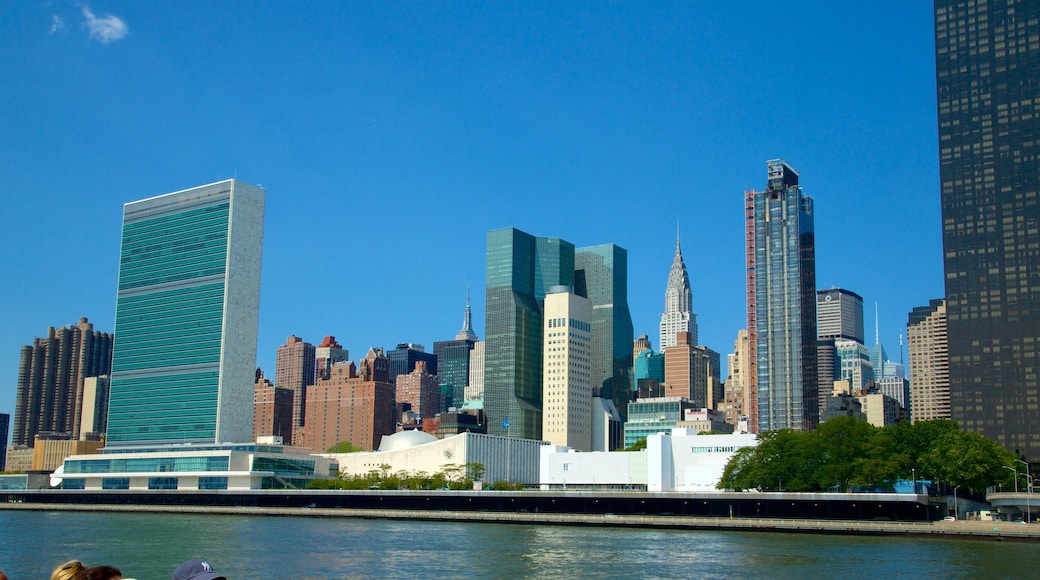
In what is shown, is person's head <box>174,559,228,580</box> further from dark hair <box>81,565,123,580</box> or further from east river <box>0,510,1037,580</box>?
east river <box>0,510,1037,580</box>

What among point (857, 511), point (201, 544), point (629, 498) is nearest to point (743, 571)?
point (201, 544)

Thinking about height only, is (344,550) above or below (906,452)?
below

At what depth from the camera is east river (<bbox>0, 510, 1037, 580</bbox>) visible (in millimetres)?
89062

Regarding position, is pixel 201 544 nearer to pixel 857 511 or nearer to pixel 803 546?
pixel 803 546

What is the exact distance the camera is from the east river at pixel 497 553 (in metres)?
89.1

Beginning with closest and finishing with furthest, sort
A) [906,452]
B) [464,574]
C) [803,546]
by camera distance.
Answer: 1. [464,574]
2. [803,546]
3. [906,452]

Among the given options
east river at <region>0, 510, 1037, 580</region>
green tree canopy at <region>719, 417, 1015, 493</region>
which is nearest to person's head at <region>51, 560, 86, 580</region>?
east river at <region>0, 510, 1037, 580</region>

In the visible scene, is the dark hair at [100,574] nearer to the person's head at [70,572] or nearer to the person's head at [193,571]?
the person's head at [70,572]

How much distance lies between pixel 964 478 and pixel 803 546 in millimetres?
50158

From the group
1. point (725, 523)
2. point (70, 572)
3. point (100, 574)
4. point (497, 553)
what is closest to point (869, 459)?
point (725, 523)

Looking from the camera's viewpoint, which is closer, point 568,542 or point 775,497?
point 568,542

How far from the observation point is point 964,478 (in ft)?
511

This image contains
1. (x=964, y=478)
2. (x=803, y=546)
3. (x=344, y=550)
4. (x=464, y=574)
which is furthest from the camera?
(x=964, y=478)

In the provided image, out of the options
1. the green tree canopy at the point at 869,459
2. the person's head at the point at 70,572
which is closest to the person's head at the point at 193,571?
the person's head at the point at 70,572
